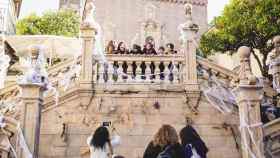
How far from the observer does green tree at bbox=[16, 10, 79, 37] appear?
104 feet

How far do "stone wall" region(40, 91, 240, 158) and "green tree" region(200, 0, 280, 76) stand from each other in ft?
22.9

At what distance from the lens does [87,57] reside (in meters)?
11.2

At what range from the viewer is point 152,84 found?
36.2 ft

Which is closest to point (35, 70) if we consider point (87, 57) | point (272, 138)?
point (87, 57)

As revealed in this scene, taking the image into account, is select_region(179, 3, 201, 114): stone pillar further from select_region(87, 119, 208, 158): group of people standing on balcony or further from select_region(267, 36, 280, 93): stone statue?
select_region(87, 119, 208, 158): group of people standing on balcony

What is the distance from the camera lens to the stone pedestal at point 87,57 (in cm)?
1093

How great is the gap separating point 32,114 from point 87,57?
2.60 metres

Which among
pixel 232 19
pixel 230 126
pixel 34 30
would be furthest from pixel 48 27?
pixel 230 126

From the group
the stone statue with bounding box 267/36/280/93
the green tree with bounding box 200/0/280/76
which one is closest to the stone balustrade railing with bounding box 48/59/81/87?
the stone statue with bounding box 267/36/280/93

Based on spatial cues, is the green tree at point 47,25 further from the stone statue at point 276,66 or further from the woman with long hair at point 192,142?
the woman with long hair at point 192,142

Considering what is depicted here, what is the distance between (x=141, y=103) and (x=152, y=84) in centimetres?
59

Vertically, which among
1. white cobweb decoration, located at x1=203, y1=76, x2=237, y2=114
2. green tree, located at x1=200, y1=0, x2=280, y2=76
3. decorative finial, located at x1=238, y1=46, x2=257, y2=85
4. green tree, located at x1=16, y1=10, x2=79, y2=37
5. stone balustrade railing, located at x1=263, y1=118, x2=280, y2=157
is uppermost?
green tree, located at x1=16, y1=10, x2=79, y2=37

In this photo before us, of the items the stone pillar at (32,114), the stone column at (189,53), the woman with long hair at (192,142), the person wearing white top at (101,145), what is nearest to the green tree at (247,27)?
the stone column at (189,53)

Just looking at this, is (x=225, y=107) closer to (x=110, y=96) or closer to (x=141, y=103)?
(x=141, y=103)
